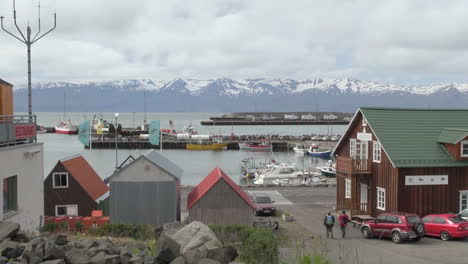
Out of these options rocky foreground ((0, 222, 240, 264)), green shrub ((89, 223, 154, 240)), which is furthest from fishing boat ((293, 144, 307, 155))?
rocky foreground ((0, 222, 240, 264))

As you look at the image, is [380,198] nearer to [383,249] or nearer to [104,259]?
[383,249]

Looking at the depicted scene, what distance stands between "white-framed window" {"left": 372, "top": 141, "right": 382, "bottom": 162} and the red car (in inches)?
189

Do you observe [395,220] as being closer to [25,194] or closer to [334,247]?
[334,247]

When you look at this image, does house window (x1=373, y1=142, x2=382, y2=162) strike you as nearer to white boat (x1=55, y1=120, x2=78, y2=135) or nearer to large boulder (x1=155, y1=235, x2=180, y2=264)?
large boulder (x1=155, y1=235, x2=180, y2=264)

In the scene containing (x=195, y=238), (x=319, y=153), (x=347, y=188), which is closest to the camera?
(x=195, y=238)

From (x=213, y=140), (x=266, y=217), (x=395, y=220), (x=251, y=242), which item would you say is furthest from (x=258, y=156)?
(x=251, y=242)

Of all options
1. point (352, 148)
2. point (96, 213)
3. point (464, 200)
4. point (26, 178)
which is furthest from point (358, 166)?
point (26, 178)

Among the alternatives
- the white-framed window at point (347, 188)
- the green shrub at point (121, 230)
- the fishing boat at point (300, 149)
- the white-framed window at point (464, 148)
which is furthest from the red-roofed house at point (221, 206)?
the fishing boat at point (300, 149)

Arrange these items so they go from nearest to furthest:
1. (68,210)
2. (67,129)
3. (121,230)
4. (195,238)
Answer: (195,238) → (121,230) → (68,210) → (67,129)

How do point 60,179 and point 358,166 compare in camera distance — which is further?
point 358,166

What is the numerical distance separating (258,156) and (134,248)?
94862 mm

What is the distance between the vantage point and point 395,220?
2128 centimetres

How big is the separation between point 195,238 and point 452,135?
1869 centimetres

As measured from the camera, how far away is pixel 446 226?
838 inches
